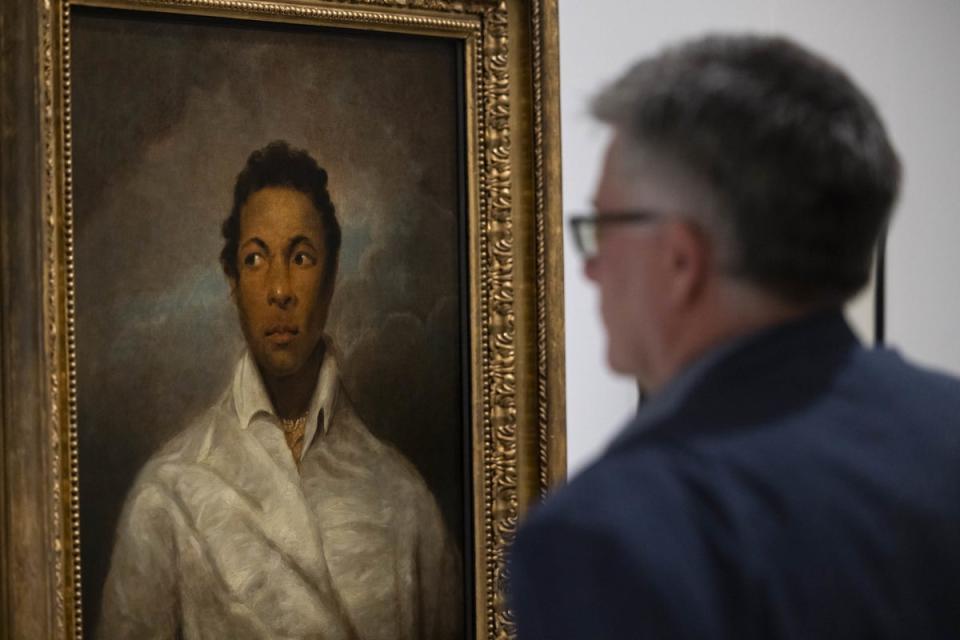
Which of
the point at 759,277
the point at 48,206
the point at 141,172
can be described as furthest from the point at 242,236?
the point at 759,277

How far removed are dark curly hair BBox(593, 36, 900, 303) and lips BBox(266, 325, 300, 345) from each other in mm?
1575

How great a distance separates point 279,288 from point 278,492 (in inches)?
16.0

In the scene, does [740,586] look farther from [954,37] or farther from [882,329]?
[954,37]

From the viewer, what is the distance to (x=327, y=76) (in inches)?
101

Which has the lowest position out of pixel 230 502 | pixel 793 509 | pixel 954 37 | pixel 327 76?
pixel 230 502

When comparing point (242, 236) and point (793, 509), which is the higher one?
point (242, 236)

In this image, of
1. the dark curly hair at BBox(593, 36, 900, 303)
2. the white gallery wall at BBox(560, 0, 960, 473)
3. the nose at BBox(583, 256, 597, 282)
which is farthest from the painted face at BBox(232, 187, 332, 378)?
the dark curly hair at BBox(593, 36, 900, 303)

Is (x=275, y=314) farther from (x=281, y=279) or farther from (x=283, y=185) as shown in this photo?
(x=283, y=185)

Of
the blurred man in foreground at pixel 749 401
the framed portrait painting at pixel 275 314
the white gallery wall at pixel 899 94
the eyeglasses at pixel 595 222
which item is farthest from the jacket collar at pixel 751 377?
the white gallery wall at pixel 899 94

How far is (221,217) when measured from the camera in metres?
2.44

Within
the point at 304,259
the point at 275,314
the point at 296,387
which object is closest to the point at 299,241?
the point at 304,259

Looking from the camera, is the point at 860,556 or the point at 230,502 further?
the point at 230,502

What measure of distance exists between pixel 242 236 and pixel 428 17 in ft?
2.03

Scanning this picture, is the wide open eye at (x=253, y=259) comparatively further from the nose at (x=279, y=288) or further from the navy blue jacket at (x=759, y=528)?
the navy blue jacket at (x=759, y=528)
